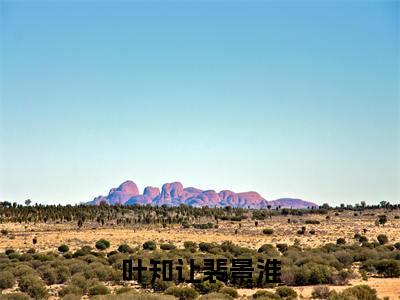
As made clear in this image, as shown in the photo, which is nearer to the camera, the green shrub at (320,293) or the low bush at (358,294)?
the low bush at (358,294)

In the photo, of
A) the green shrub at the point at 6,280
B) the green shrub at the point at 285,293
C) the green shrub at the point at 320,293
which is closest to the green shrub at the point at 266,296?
the green shrub at the point at 285,293

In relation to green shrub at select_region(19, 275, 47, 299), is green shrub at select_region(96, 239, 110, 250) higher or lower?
higher

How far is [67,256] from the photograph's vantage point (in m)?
45.3

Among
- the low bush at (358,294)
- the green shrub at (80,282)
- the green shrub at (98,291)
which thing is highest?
the low bush at (358,294)

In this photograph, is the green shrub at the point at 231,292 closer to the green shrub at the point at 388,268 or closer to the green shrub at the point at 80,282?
the green shrub at the point at 80,282

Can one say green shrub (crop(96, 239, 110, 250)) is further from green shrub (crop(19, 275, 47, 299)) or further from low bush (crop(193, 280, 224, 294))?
low bush (crop(193, 280, 224, 294))

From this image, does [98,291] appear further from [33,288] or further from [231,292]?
[231,292]

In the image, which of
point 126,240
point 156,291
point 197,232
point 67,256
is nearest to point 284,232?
point 197,232

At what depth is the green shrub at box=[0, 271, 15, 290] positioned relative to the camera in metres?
29.8

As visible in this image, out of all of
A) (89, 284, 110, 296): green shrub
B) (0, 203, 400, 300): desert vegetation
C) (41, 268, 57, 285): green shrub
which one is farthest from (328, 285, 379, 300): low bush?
(41, 268, 57, 285): green shrub

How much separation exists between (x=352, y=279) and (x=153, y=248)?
26.5 metres

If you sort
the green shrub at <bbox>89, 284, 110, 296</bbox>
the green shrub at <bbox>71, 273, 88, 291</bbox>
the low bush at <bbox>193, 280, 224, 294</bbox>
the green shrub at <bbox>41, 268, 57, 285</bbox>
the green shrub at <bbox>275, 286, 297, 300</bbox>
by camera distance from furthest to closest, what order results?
the green shrub at <bbox>41, 268, 57, 285</bbox>, the green shrub at <bbox>71, 273, 88, 291</bbox>, the low bush at <bbox>193, 280, 224, 294</bbox>, the green shrub at <bbox>89, 284, 110, 296</bbox>, the green shrub at <bbox>275, 286, 297, 300</bbox>

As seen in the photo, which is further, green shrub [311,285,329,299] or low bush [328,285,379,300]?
green shrub [311,285,329,299]

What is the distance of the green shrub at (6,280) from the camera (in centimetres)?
2975
